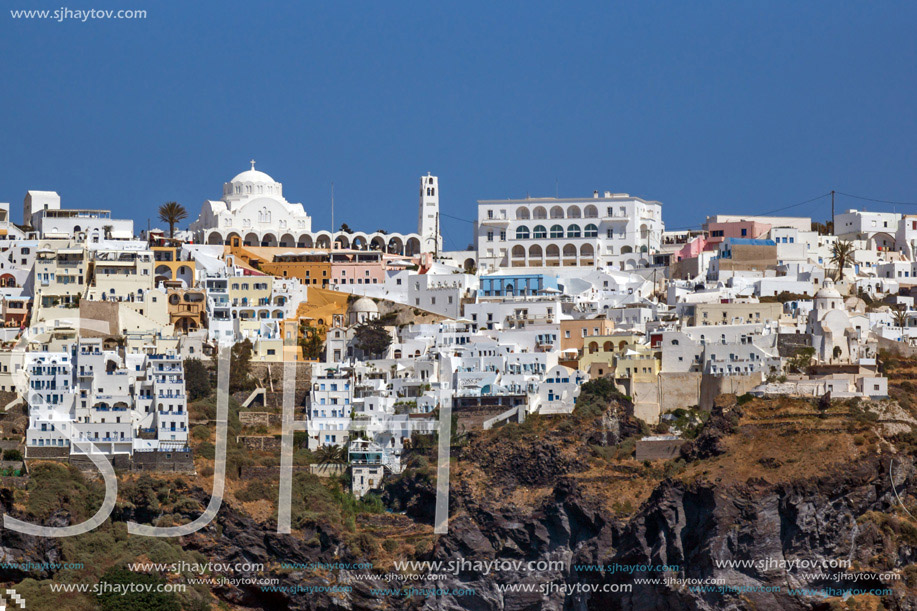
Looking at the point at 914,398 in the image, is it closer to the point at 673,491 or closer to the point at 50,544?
the point at 673,491

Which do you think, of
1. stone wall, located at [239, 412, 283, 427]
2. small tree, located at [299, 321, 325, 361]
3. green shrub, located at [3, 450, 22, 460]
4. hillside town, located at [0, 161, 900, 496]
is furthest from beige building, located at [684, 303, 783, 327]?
green shrub, located at [3, 450, 22, 460]

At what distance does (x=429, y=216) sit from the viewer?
104 m

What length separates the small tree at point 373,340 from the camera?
82.1 meters

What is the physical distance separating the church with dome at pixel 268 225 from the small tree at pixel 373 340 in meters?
16.8

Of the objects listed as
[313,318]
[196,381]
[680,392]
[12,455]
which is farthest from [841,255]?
[12,455]

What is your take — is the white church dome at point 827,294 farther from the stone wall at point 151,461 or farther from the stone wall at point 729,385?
the stone wall at point 151,461

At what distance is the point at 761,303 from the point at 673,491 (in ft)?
50.8

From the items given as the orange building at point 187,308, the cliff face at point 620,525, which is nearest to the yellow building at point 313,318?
the orange building at point 187,308

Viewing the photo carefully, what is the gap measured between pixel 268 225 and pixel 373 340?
20.0 meters

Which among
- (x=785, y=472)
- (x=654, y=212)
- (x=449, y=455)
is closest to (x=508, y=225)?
(x=654, y=212)

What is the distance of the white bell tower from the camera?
10256 cm

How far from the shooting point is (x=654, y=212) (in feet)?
324

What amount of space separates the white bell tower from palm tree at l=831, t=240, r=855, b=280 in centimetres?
2102

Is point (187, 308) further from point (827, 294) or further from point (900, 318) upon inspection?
point (900, 318)
